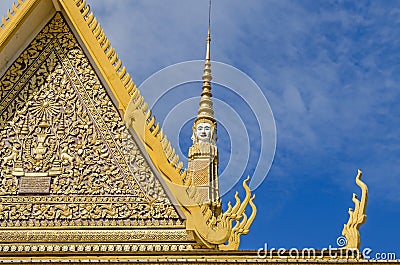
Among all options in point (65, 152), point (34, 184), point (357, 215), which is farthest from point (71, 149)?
point (357, 215)

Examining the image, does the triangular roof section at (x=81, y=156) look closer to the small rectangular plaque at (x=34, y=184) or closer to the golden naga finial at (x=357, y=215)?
the small rectangular plaque at (x=34, y=184)

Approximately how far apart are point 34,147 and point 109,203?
1.00 metres

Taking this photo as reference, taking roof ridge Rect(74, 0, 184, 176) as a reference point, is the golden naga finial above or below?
below

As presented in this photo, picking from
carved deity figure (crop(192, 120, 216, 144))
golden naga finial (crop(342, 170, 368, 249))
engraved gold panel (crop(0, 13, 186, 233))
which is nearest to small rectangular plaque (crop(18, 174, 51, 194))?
engraved gold panel (crop(0, 13, 186, 233))

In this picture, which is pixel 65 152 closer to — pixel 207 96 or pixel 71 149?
pixel 71 149

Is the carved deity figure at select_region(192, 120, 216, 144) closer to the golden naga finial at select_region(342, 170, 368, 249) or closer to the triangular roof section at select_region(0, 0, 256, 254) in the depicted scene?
the triangular roof section at select_region(0, 0, 256, 254)

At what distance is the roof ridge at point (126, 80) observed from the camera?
326 inches

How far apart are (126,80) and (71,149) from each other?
2.84 feet

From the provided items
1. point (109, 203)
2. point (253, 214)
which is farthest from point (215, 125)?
point (109, 203)

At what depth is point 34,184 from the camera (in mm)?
8328

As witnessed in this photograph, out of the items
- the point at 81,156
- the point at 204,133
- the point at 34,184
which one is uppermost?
the point at 204,133

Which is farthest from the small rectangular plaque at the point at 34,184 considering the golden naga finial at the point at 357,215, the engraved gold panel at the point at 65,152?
the golden naga finial at the point at 357,215

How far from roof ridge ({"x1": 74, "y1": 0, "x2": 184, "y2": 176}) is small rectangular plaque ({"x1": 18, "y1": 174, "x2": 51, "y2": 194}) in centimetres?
113

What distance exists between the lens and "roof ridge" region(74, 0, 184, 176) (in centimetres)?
829
